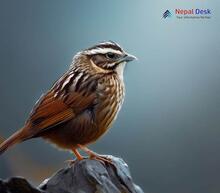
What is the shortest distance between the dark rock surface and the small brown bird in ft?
0.19

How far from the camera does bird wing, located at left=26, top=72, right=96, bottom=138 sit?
1932 mm

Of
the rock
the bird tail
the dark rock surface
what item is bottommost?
the dark rock surface

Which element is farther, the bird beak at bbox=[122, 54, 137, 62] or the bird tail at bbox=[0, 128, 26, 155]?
the bird beak at bbox=[122, 54, 137, 62]

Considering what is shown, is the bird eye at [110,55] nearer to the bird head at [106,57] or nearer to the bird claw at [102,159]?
the bird head at [106,57]

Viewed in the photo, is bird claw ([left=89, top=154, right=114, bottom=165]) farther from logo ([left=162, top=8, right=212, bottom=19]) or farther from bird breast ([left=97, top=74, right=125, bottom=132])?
logo ([left=162, top=8, right=212, bottom=19])

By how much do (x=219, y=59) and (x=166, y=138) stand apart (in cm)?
55

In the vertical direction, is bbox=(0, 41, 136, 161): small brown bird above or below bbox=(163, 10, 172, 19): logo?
below

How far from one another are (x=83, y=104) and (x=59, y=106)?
0.08 meters

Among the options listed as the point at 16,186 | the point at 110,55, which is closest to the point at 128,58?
the point at 110,55

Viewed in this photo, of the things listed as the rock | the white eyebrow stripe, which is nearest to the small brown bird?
the white eyebrow stripe

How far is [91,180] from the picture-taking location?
5.90ft

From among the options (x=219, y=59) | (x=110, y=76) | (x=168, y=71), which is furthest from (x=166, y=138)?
(x=110, y=76)

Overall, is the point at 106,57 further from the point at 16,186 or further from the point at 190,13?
the point at 190,13

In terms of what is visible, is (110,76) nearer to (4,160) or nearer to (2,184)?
(2,184)
